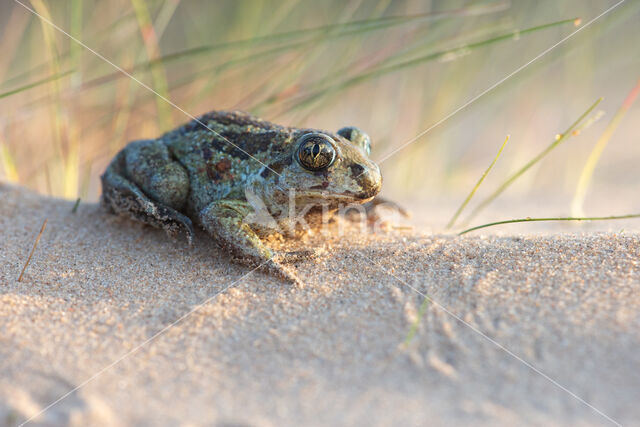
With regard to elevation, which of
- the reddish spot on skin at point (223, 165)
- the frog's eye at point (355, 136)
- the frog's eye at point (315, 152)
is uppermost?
the frog's eye at point (355, 136)

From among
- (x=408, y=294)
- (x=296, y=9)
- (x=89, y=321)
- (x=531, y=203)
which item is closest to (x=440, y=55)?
(x=408, y=294)

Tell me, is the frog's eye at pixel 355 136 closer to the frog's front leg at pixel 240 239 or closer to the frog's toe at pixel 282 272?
the frog's front leg at pixel 240 239

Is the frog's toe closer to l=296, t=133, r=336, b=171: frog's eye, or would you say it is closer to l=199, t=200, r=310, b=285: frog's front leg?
l=199, t=200, r=310, b=285: frog's front leg

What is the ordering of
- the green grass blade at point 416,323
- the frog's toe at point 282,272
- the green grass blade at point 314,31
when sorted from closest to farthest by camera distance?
the green grass blade at point 416,323
the frog's toe at point 282,272
the green grass blade at point 314,31

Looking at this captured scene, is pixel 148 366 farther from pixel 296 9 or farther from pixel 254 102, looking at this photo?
pixel 296 9

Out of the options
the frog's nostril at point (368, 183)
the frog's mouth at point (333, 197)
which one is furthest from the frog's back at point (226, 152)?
the frog's nostril at point (368, 183)

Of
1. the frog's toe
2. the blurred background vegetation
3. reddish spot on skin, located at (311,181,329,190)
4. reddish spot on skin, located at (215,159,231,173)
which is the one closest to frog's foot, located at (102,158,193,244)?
reddish spot on skin, located at (215,159,231,173)

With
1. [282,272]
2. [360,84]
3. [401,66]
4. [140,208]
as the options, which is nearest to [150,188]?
[140,208]
